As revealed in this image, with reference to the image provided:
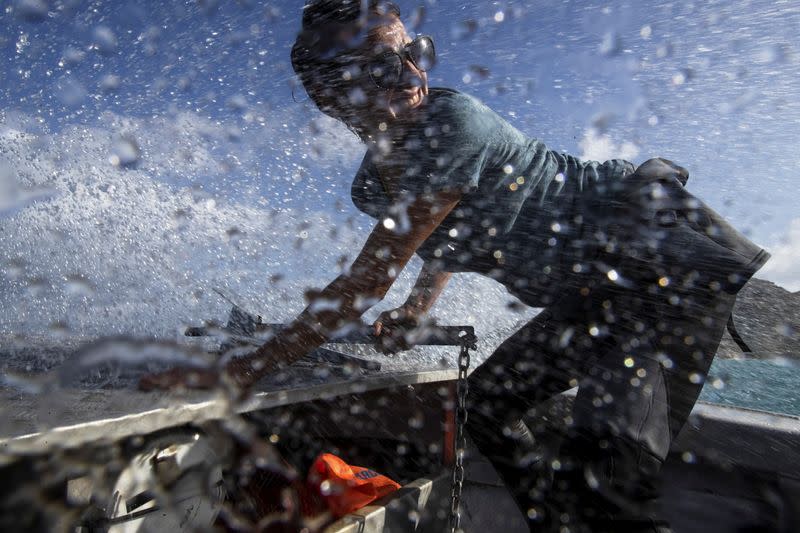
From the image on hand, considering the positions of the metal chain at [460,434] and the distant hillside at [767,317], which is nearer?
the metal chain at [460,434]

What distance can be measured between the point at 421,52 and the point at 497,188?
55 cm

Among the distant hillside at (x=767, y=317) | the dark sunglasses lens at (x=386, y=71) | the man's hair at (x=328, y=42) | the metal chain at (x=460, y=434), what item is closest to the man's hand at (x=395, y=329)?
the metal chain at (x=460, y=434)

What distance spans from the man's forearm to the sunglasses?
941 mm

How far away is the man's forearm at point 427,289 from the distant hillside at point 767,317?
45.9 inches

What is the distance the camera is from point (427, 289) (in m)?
2.55

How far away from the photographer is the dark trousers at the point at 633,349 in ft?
5.23

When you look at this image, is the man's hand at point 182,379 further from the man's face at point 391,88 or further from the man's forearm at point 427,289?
the man's forearm at point 427,289

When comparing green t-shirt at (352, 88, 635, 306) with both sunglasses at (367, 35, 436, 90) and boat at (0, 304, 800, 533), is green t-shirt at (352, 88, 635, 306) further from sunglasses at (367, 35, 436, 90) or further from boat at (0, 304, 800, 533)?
boat at (0, 304, 800, 533)

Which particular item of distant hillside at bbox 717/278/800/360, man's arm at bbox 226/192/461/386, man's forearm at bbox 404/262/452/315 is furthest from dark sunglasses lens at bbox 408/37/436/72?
distant hillside at bbox 717/278/800/360

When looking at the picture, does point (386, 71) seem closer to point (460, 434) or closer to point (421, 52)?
point (421, 52)

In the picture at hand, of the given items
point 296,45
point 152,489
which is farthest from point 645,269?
point 152,489

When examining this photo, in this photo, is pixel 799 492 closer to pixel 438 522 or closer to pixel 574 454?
pixel 574 454

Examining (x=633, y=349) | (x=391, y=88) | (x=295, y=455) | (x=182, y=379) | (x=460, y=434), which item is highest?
(x=391, y=88)

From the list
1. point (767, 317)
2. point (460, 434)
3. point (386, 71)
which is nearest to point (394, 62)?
point (386, 71)
